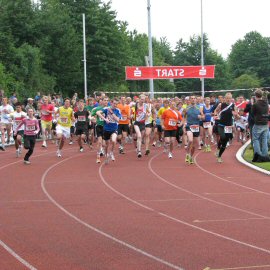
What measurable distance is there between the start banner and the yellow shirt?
1554cm

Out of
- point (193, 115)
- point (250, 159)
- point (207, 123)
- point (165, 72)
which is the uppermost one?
point (165, 72)

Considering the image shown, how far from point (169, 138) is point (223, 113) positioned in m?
2.66

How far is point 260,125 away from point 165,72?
20750 millimetres

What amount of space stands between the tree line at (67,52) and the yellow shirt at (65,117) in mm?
17650

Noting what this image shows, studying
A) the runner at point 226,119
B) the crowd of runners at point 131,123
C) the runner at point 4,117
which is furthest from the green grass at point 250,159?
the runner at point 4,117

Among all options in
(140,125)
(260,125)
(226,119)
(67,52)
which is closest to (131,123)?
(140,125)

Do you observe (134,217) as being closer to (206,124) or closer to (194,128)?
(194,128)

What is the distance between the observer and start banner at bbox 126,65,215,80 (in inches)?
1502

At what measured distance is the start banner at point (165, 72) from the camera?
38156 mm

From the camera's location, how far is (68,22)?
60969mm

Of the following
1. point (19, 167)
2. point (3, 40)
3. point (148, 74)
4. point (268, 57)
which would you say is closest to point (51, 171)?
point (19, 167)

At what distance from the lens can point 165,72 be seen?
3925 cm

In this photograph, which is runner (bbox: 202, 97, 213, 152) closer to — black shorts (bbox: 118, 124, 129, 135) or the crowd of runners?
the crowd of runners

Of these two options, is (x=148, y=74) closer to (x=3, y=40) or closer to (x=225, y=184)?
(x=3, y=40)
